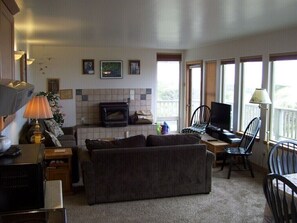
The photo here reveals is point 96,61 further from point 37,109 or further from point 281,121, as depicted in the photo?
point 281,121

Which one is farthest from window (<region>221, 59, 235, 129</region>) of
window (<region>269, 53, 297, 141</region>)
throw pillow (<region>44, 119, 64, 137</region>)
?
throw pillow (<region>44, 119, 64, 137</region>)

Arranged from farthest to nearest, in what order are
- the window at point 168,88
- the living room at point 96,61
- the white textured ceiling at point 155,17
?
the window at point 168,88 → the living room at point 96,61 → the white textured ceiling at point 155,17

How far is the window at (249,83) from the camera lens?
5.89m

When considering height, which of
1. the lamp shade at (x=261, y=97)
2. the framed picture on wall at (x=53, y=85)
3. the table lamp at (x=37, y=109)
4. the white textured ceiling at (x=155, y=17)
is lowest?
the table lamp at (x=37, y=109)

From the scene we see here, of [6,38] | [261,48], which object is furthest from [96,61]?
[6,38]

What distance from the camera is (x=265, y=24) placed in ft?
14.8

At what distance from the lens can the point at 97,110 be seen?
8.38 meters

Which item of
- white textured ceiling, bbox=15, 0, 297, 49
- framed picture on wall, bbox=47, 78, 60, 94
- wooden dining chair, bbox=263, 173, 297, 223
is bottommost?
wooden dining chair, bbox=263, 173, 297, 223

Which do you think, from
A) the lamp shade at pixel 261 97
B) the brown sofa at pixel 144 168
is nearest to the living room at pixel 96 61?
the lamp shade at pixel 261 97

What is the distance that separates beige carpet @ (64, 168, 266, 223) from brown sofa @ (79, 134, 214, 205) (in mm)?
126

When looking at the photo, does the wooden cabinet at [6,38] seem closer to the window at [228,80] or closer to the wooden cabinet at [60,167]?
the wooden cabinet at [60,167]

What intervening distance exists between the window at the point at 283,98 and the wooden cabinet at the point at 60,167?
332cm

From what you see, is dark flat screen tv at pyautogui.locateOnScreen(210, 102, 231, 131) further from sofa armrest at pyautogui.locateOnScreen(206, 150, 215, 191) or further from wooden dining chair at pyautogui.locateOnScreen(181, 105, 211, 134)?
sofa armrest at pyautogui.locateOnScreen(206, 150, 215, 191)

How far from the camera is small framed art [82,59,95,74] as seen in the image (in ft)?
26.8
